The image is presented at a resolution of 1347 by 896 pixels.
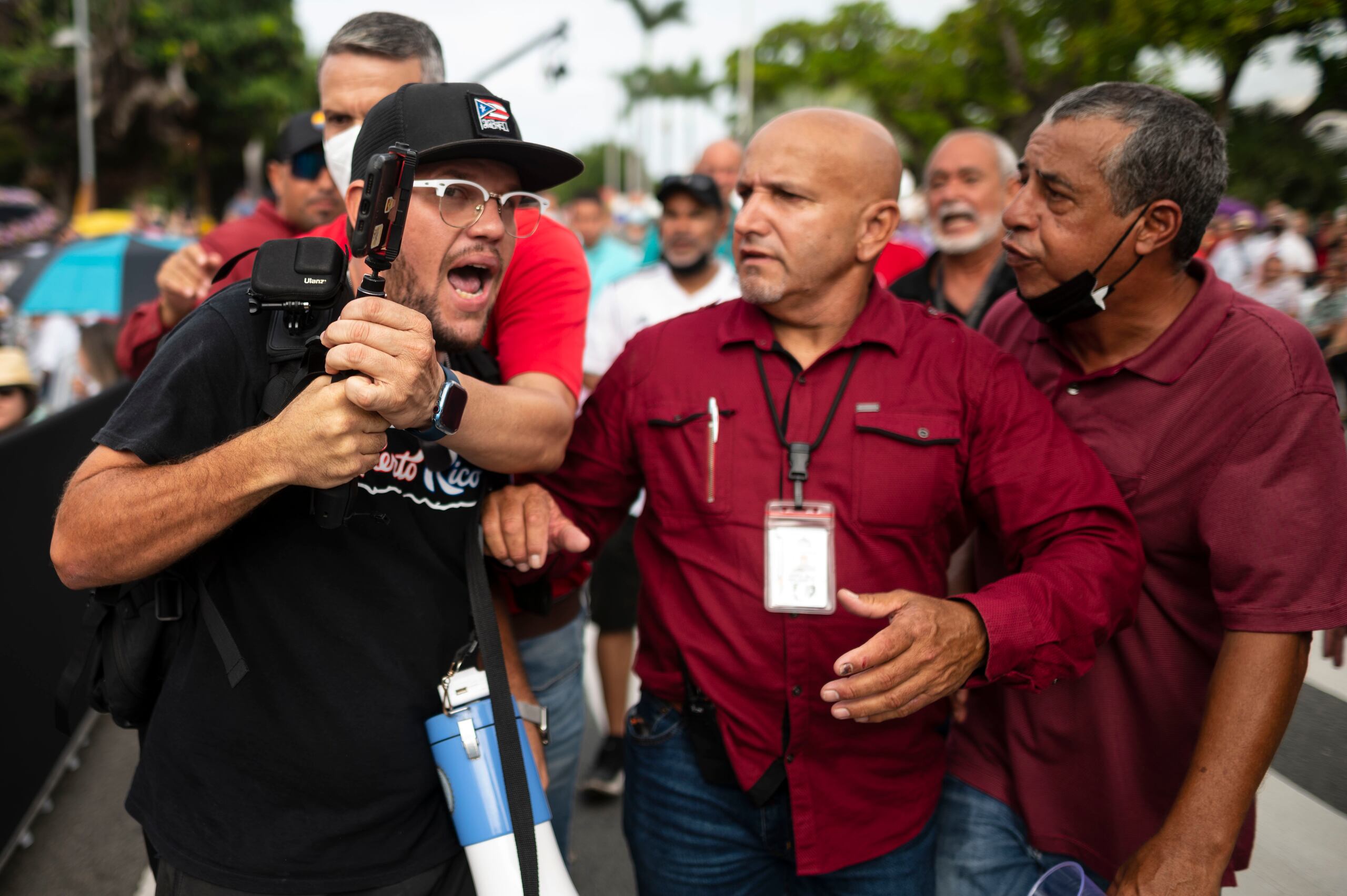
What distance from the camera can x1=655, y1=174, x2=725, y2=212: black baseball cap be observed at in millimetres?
5586

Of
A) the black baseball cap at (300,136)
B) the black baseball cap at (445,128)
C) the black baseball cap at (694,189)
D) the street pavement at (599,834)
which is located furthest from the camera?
the black baseball cap at (694,189)

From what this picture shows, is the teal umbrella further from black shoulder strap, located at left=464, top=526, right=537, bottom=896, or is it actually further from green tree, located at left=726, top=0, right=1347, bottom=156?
black shoulder strap, located at left=464, top=526, right=537, bottom=896

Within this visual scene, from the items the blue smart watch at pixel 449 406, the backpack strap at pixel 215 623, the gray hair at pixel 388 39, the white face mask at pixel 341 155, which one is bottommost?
the backpack strap at pixel 215 623

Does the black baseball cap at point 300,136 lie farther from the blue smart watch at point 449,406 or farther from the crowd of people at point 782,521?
the blue smart watch at point 449,406

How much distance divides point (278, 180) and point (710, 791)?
2866mm

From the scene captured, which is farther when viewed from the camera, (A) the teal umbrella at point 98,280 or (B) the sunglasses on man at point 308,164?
(A) the teal umbrella at point 98,280

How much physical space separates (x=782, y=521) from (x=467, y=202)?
3.11 feet

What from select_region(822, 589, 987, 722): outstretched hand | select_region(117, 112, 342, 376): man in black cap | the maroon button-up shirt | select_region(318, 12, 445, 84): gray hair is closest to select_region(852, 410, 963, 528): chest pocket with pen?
the maroon button-up shirt

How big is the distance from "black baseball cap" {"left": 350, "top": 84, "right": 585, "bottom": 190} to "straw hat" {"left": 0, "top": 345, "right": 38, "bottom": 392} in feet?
14.3

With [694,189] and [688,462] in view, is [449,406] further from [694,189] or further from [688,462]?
[694,189]

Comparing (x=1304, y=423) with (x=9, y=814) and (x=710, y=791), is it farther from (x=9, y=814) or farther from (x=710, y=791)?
(x=9, y=814)

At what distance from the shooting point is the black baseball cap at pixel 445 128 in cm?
189

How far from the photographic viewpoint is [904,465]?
2275 mm

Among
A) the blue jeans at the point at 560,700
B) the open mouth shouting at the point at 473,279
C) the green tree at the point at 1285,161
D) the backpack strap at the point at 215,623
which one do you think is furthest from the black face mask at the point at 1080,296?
the green tree at the point at 1285,161
